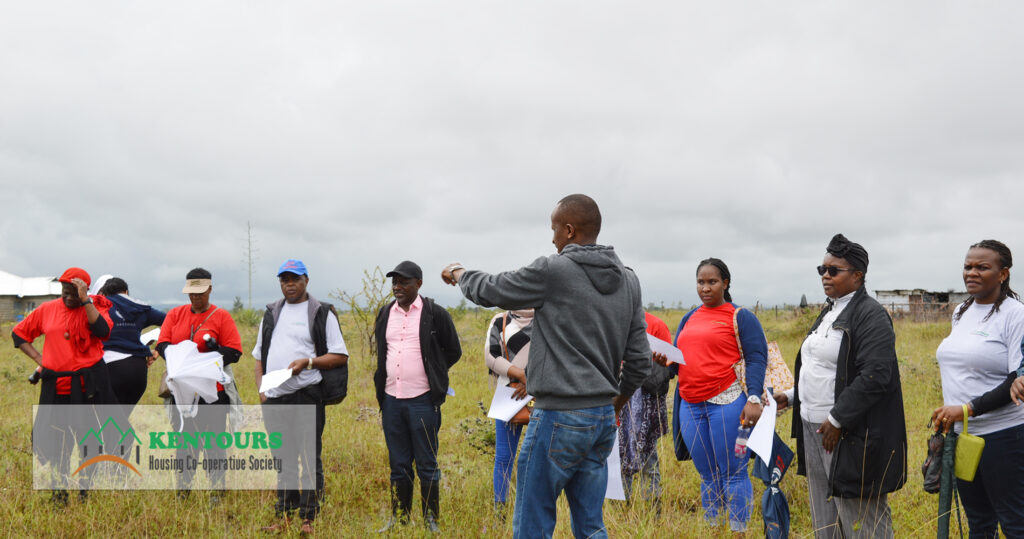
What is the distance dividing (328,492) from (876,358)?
15.7 feet

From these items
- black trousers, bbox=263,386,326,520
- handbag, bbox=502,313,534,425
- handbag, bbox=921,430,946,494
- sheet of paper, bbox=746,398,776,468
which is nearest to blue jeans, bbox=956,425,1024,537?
handbag, bbox=921,430,946,494

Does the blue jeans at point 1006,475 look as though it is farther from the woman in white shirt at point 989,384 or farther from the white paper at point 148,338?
the white paper at point 148,338

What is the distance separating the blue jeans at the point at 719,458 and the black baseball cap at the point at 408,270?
2.36 m

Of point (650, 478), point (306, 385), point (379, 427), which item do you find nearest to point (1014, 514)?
point (650, 478)

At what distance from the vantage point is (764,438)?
3.93 meters

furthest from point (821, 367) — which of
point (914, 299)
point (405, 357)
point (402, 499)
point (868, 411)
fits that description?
point (914, 299)

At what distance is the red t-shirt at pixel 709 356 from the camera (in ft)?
15.0

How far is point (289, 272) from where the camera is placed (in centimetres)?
530

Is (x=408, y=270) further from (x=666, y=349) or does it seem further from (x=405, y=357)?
(x=666, y=349)

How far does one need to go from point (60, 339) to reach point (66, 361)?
20 centimetres

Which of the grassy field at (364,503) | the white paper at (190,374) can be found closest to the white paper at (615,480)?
the grassy field at (364,503)

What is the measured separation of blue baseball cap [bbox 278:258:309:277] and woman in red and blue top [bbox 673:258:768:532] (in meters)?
3.21

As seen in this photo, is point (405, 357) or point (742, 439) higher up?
point (405, 357)

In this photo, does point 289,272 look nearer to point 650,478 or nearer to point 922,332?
point 650,478
